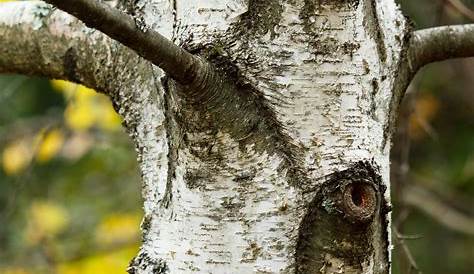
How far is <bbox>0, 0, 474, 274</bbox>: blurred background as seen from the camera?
3.42 m

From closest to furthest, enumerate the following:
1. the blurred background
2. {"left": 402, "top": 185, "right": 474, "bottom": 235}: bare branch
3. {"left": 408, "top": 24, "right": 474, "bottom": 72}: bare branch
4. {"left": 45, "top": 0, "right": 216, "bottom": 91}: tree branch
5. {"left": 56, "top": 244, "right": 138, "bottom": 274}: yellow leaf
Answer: {"left": 45, "top": 0, "right": 216, "bottom": 91}: tree branch → {"left": 408, "top": 24, "right": 474, "bottom": 72}: bare branch → {"left": 402, "top": 185, "right": 474, "bottom": 235}: bare branch → the blurred background → {"left": 56, "top": 244, "right": 138, "bottom": 274}: yellow leaf

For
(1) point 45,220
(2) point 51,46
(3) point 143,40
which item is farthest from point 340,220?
(1) point 45,220

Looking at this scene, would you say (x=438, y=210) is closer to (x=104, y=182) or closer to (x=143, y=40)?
(x=104, y=182)

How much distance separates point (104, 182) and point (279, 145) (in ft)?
9.43

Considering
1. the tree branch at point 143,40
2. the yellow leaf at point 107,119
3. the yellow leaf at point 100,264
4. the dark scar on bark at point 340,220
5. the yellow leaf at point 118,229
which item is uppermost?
the yellow leaf at point 107,119

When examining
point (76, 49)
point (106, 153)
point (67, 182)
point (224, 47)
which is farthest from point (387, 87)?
point (67, 182)

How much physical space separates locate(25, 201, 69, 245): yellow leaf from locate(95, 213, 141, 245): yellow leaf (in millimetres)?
227

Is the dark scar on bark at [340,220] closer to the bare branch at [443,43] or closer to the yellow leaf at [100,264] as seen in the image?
the bare branch at [443,43]

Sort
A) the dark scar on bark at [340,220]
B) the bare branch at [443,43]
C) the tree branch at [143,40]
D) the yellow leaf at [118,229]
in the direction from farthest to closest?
the yellow leaf at [118,229]
the bare branch at [443,43]
the dark scar on bark at [340,220]
the tree branch at [143,40]

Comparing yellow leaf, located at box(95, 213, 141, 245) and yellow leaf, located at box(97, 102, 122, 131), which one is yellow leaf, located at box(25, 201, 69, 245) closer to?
yellow leaf, located at box(95, 213, 141, 245)

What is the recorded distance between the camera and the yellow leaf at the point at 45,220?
12.1 feet

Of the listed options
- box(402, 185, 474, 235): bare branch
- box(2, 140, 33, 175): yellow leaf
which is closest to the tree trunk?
box(402, 185, 474, 235): bare branch

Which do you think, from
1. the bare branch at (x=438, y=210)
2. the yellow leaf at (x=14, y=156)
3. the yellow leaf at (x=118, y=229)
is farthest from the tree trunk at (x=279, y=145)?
the yellow leaf at (x=118, y=229)

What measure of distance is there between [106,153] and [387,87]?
2386 mm
